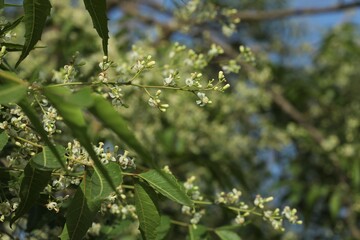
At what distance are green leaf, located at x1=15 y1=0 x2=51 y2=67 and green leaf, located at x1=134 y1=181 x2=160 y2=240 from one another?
37 cm

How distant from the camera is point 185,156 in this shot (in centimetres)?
291

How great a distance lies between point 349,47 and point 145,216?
13.3 feet

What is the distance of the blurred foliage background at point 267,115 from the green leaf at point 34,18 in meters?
2.16

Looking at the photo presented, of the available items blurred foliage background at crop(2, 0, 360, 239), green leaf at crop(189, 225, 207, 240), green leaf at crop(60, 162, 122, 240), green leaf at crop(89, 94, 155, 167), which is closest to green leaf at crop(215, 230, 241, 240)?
green leaf at crop(189, 225, 207, 240)

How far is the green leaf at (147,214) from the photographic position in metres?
1.20

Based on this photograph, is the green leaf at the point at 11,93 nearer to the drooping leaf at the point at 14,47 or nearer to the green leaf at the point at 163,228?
the drooping leaf at the point at 14,47

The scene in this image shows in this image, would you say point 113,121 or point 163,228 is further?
point 163,228

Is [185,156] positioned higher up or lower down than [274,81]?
lower down

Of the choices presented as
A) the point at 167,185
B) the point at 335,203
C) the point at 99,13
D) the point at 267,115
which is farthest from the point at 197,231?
the point at 267,115

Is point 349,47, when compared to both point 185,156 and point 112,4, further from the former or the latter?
point 185,156

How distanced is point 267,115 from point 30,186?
159 inches

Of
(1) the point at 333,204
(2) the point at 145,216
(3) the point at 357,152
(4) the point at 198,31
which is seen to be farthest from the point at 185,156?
(3) the point at 357,152

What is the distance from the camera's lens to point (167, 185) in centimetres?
122

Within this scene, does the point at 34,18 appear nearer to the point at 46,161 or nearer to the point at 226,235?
the point at 46,161
